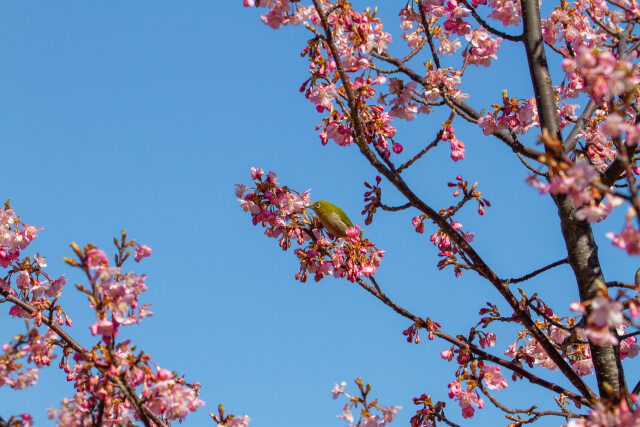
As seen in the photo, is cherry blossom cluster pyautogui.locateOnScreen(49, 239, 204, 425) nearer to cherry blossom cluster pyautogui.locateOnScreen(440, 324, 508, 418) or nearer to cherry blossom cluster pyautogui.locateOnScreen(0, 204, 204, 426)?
cherry blossom cluster pyautogui.locateOnScreen(0, 204, 204, 426)

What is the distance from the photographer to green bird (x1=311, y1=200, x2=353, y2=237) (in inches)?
250

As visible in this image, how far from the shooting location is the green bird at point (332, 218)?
20.8ft

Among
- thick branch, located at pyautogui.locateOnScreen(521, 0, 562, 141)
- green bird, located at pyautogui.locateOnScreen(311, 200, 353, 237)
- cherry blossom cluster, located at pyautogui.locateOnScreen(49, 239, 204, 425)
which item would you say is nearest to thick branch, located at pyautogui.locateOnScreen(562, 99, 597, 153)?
thick branch, located at pyautogui.locateOnScreen(521, 0, 562, 141)

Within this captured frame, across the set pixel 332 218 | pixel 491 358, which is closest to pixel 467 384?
pixel 491 358

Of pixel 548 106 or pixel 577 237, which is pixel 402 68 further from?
pixel 577 237

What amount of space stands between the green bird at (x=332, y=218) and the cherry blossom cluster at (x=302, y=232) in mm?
90

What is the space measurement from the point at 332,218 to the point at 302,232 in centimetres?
36

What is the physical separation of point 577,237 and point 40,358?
13.7ft

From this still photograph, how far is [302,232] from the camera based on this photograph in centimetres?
655

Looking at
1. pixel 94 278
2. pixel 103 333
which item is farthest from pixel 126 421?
pixel 94 278

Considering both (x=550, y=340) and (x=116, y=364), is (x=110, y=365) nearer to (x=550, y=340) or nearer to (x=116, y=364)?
(x=116, y=364)

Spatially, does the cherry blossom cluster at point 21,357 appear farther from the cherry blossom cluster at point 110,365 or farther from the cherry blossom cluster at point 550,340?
the cherry blossom cluster at point 550,340

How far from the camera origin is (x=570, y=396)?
503 centimetres

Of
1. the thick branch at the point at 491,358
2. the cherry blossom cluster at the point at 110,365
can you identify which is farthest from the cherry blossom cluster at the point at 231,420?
the thick branch at the point at 491,358
